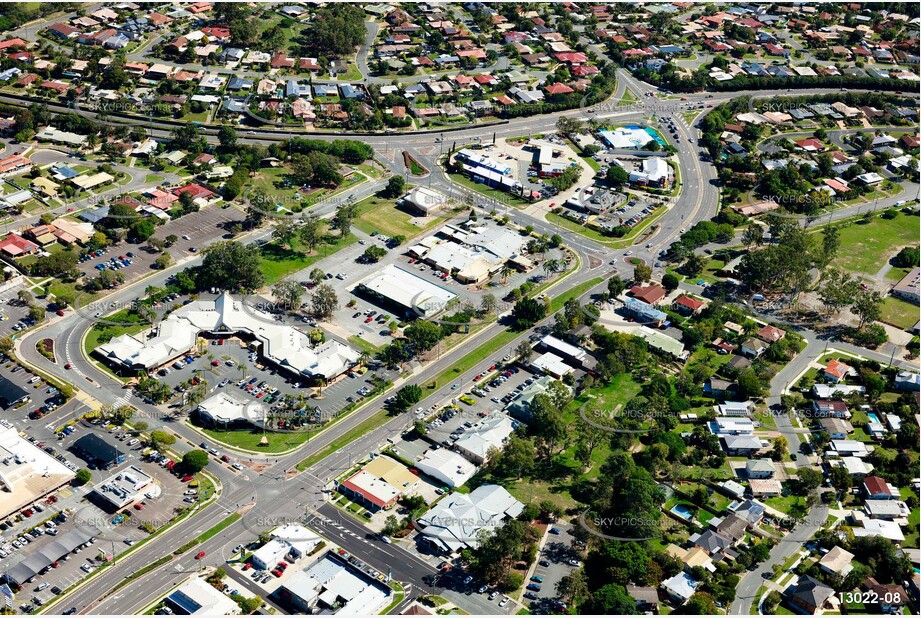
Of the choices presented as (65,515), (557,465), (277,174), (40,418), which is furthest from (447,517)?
(277,174)

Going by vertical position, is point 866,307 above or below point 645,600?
above

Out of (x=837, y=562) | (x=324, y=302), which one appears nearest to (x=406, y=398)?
(x=324, y=302)

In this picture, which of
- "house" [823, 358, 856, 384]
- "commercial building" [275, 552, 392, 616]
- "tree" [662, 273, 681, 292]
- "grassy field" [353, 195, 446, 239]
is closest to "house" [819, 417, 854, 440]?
"house" [823, 358, 856, 384]

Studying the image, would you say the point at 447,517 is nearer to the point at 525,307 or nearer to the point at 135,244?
the point at 525,307

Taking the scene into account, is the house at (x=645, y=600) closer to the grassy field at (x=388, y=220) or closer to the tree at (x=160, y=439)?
the tree at (x=160, y=439)

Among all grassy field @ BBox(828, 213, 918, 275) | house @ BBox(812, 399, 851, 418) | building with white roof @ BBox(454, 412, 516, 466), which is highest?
grassy field @ BBox(828, 213, 918, 275)

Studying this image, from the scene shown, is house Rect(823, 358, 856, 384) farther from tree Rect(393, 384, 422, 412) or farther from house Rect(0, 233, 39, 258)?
house Rect(0, 233, 39, 258)

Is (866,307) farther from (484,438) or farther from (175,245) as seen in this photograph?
(175,245)
